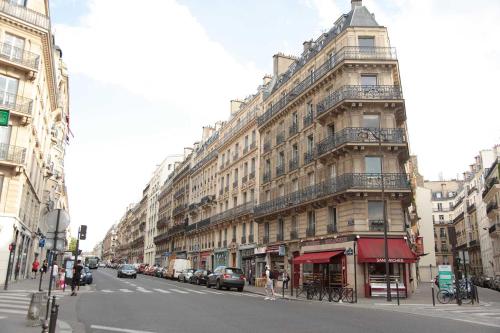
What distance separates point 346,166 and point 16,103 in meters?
20.1

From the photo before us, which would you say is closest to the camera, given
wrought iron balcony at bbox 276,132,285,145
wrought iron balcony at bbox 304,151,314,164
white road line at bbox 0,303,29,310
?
white road line at bbox 0,303,29,310

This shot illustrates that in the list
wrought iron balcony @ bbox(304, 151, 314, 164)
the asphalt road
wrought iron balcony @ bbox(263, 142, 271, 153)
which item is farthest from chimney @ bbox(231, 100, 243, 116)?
the asphalt road

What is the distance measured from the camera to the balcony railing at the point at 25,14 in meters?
26.0

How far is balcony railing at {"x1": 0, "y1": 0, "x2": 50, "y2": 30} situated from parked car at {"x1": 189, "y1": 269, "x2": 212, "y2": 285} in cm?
2131

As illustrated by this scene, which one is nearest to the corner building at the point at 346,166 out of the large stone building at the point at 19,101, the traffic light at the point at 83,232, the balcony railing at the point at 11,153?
the traffic light at the point at 83,232

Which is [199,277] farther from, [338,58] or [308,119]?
[338,58]

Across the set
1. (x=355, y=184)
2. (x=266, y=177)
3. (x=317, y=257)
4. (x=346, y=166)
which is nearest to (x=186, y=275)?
(x=266, y=177)

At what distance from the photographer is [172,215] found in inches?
2712

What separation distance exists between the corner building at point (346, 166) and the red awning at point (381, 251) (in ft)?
0.18

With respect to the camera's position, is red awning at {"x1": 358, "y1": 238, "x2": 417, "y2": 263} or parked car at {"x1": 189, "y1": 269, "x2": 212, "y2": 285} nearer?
red awning at {"x1": 358, "y1": 238, "x2": 417, "y2": 263}

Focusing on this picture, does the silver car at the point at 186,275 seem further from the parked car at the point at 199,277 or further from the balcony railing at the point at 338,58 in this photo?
the balcony railing at the point at 338,58

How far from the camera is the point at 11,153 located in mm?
25578

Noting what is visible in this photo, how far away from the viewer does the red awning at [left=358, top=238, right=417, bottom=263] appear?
78.4 feet

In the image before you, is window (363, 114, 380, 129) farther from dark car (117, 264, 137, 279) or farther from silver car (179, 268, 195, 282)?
dark car (117, 264, 137, 279)
